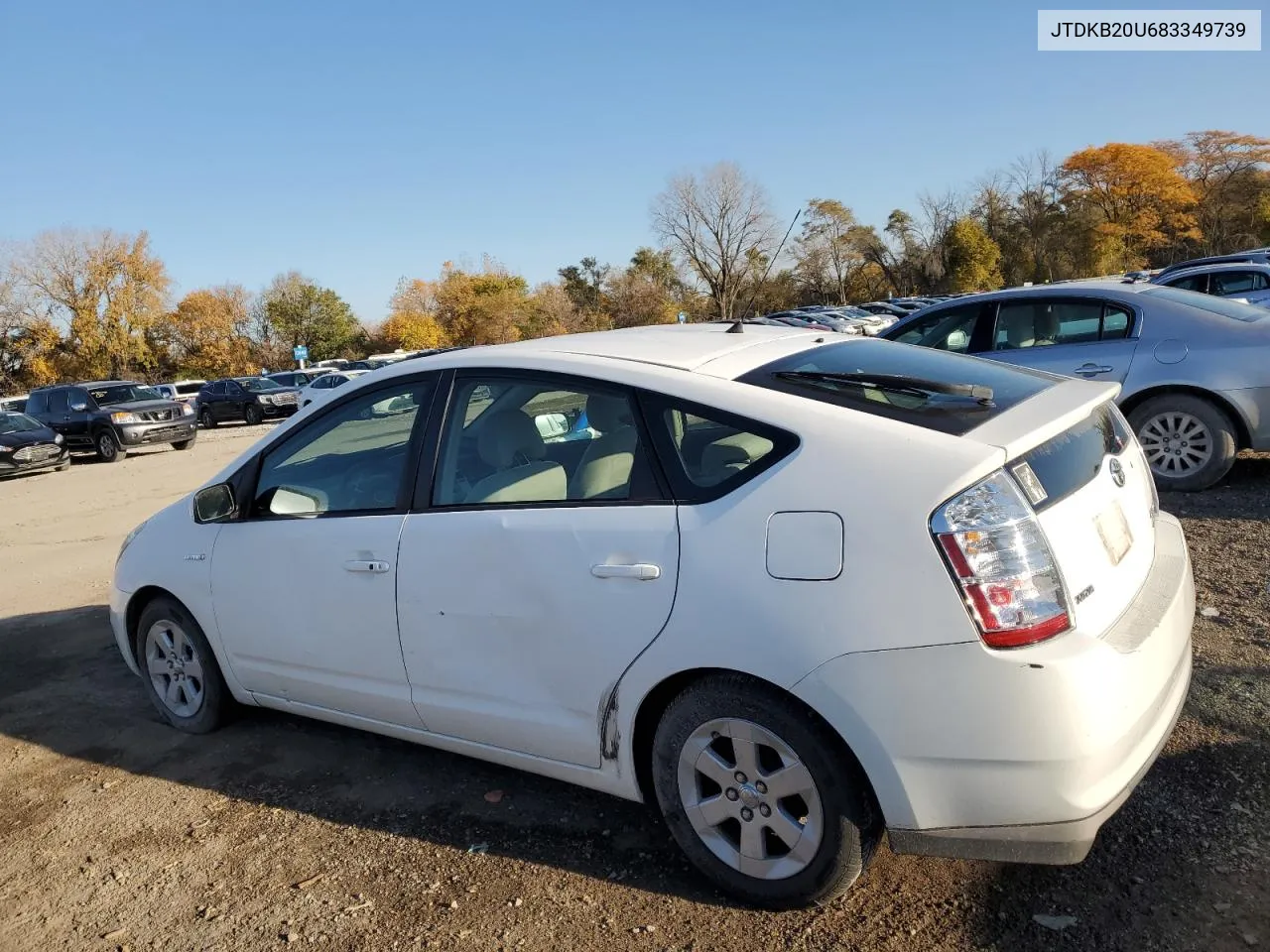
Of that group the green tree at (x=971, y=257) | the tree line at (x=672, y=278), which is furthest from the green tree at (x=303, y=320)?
the green tree at (x=971, y=257)

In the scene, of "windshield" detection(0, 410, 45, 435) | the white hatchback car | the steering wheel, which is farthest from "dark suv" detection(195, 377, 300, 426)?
the white hatchback car

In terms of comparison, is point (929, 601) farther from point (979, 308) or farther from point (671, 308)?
point (671, 308)

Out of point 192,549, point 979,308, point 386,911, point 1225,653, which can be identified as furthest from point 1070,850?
point 979,308

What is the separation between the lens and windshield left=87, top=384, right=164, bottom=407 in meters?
20.7

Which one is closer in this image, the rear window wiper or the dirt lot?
the dirt lot

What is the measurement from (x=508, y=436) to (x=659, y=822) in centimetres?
143

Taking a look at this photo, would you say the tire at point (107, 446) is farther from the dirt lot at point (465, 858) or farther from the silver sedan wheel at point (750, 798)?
the silver sedan wheel at point (750, 798)

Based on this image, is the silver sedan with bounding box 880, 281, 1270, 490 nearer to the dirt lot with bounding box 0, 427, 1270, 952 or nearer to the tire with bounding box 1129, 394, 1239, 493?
the tire with bounding box 1129, 394, 1239, 493

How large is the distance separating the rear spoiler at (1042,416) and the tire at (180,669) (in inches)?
131

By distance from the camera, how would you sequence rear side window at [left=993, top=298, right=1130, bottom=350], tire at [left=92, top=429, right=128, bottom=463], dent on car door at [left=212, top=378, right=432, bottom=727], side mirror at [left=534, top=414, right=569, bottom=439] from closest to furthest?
side mirror at [left=534, top=414, right=569, bottom=439] → dent on car door at [left=212, top=378, right=432, bottom=727] → rear side window at [left=993, top=298, right=1130, bottom=350] → tire at [left=92, top=429, right=128, bottom=463]

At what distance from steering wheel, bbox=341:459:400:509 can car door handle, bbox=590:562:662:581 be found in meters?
0.98

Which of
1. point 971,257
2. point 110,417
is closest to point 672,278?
point 971,257

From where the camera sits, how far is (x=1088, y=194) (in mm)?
66250

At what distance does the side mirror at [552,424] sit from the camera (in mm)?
3205
